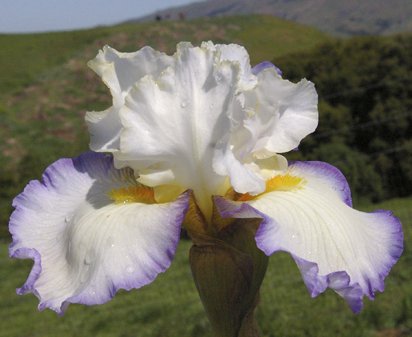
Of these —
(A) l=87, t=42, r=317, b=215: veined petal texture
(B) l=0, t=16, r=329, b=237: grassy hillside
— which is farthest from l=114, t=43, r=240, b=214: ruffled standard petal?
(B) l=0, t=16, r=329, b=237: grassy hillside

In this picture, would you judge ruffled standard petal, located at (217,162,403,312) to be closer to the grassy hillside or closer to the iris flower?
the iris flower

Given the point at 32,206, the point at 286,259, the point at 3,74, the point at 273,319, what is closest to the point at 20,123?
the point at 3,74

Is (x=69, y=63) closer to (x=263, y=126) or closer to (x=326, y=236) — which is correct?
(x=263, y=126)

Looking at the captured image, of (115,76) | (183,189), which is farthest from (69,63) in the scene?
(183,189)

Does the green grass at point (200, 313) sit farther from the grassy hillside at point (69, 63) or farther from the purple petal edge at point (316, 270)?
the grassy hillside at point (69, 63)

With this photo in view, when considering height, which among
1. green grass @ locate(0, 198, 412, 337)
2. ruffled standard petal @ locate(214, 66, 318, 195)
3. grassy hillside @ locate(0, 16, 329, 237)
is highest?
ruffled standard petal @ locate(214, 66, 318, 195)

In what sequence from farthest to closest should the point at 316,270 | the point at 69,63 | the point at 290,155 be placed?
1. the point at 69,63
2. the point at 290,155
3. the point at 316,270

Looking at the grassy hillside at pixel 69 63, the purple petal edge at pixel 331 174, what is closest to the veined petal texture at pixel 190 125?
the purple petal edge at pixel 331 174
